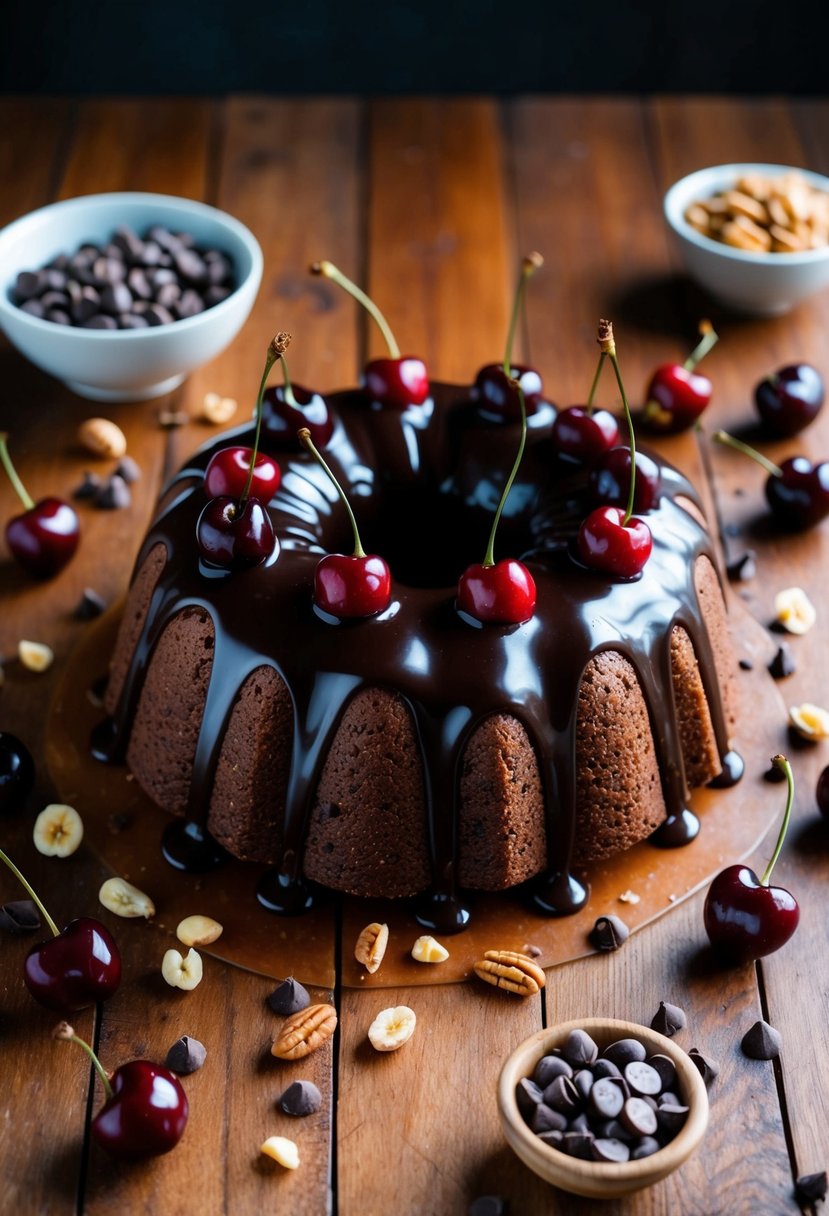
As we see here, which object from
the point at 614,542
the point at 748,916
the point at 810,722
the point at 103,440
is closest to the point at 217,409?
the point at 103,440

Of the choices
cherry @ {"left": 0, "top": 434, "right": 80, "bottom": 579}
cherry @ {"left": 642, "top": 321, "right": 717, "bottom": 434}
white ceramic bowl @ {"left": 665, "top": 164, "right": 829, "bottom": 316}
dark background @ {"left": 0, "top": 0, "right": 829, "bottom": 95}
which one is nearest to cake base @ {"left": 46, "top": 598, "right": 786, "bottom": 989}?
cherry @ {"left": 0, "top": 434, "right": 80, "bottom": 579}

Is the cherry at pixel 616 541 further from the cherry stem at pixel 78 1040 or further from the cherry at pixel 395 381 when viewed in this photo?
the cherry stem at pixel 78 1040

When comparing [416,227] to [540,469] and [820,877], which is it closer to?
[540,469]

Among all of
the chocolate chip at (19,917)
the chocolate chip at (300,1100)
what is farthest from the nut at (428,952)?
the chocolate chip at (19,917)

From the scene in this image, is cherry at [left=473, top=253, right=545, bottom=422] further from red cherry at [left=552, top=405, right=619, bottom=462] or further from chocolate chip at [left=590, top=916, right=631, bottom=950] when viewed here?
chocolate chip at [left=590, top=916, right=631, bottom=950]

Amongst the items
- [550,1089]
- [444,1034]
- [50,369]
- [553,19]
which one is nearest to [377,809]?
[444,1034]
